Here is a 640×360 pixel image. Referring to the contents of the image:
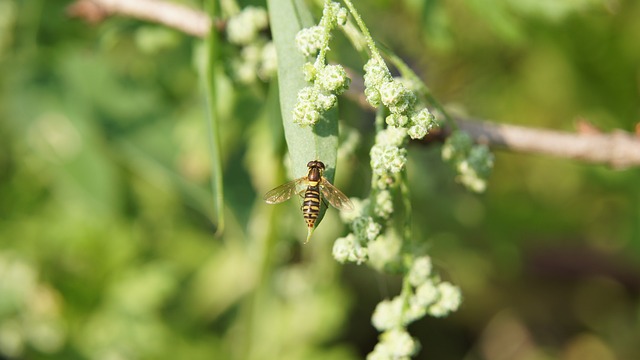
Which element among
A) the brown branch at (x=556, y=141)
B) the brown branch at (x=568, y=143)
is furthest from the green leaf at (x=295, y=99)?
the brown branch at (x=568, y=143)

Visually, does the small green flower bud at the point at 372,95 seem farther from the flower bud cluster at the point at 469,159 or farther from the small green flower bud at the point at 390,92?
the flower bud cluster at the point at 469,159

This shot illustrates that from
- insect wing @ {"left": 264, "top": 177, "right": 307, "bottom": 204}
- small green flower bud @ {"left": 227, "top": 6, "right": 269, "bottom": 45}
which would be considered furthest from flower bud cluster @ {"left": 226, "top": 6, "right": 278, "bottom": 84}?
insect wing @ {"left": 264, "top": 177, "right": 307, "bottom": 204}

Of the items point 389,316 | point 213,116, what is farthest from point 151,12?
point 389,316

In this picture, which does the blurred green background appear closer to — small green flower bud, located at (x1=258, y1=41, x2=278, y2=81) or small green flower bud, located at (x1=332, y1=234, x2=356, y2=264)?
small green flower bud, located at (x1=258, y1=41, x2=278, y2=81)

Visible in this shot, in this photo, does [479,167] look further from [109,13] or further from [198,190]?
[198,190]

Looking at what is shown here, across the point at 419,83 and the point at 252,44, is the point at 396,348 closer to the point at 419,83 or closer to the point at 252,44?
the point at 419,83

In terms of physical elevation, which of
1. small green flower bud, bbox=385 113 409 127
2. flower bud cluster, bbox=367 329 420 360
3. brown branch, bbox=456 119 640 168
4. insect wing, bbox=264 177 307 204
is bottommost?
flower bud cluster, bbox=367 329 420 360

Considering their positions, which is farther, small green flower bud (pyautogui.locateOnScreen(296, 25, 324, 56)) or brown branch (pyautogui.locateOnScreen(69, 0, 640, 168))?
brown branch (pyautogui.locateOnScreen(69, 0, 640, 168))
